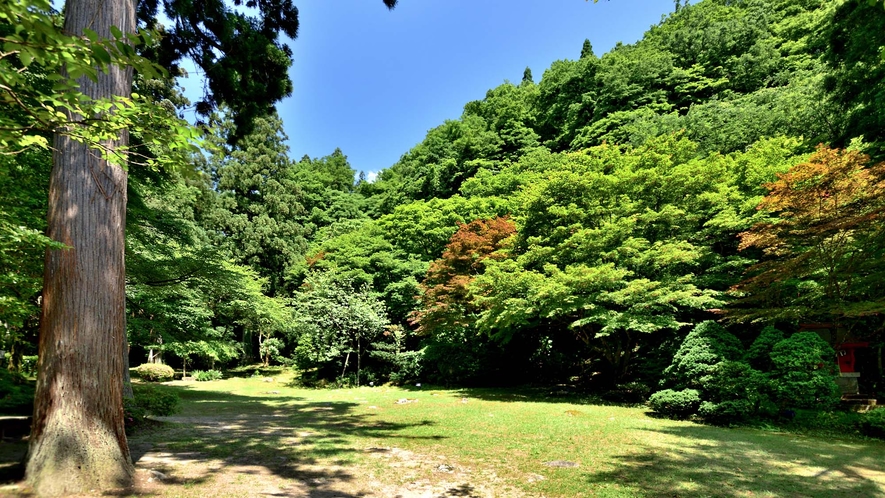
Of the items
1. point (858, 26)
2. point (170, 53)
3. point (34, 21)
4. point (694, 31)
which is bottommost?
point (34, 21)

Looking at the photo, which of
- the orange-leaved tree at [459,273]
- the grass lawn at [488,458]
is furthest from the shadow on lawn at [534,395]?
the grass lawn at [488,458]

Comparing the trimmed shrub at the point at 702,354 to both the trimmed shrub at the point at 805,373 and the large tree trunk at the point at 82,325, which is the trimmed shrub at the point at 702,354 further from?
the large tree trunk at the point at 82,325

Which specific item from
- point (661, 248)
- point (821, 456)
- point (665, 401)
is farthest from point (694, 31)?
point (821, 456)

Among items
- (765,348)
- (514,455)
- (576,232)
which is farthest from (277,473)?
(765,348)

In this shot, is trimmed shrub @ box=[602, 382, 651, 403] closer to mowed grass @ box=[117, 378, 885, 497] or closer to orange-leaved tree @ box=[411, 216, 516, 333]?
mowed grass @ box=[117, 378, 885, 497]

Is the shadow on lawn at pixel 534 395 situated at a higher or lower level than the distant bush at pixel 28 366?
lower

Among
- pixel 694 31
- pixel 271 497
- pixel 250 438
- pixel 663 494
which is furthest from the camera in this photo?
pixel 694 31

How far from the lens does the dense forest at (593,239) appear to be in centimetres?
832

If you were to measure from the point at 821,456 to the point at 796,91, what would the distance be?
1855 centimetres

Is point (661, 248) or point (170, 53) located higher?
point (170, 53)

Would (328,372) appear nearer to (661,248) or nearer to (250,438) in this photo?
(250,438)

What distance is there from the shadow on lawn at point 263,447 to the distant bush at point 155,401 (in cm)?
27

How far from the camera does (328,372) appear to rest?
754 inches

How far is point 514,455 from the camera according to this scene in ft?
18.0
